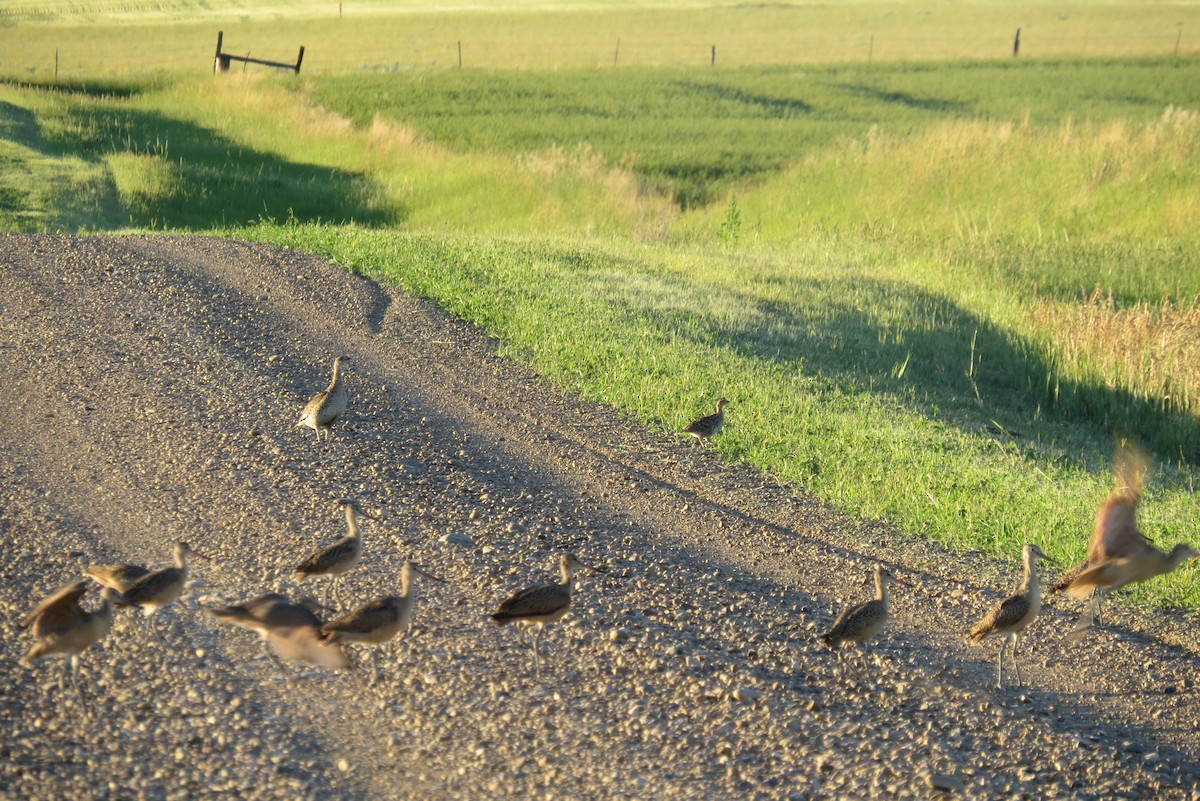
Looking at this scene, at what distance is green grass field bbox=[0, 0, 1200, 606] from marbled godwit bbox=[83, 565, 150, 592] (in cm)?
503

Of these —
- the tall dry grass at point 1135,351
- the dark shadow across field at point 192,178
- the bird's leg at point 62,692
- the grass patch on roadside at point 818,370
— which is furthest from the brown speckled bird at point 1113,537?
the dark shadow across field at point 192,178

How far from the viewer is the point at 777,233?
24750 millimetres

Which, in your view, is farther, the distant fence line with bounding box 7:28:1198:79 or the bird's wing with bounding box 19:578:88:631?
the distant fence line with bounding box 7:28:1198:79

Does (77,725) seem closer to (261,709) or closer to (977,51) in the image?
(261,709)

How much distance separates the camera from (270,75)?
129ft

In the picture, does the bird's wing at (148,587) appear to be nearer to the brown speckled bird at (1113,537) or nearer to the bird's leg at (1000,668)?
the bird's leg at (1000,668)

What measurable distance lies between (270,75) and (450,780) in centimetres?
3718

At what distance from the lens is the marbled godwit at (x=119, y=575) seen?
249 inches

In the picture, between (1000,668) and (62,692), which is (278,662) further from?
(1000,668)

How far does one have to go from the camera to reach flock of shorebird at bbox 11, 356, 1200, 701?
563 cm

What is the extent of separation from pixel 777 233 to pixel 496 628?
Result: 1893 cm

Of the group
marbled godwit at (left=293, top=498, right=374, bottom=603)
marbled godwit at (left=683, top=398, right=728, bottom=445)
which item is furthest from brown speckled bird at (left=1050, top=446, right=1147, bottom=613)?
marbled godwit at (left=293, top=498, right=374, bottom=603)

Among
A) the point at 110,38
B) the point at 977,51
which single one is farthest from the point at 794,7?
the point at 110,38

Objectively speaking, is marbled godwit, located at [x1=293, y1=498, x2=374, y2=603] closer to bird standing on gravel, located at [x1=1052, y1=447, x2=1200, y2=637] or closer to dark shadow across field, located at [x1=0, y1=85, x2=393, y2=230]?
bird standing on gravel, located at [x1=1052, y1=447, x2=1200, y2=637]
